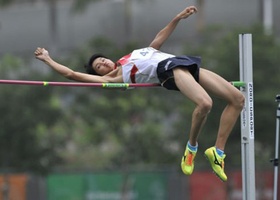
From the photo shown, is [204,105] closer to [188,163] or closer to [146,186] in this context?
[188,163]

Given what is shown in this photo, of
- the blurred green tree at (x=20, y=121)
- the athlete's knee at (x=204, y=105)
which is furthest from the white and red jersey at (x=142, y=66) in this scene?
the blurred green tree at (x=20, y=121)

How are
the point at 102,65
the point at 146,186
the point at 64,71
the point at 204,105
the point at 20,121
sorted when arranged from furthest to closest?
the point at 20,121, the point at 146,186, the point at 102,65, the point at 64,71, the point at 204,105

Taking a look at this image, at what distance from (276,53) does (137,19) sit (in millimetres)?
14034

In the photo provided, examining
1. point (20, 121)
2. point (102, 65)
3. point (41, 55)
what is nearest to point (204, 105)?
point (102, 65)

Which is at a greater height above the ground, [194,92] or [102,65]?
[102,65]

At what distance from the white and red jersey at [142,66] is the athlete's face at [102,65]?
0.79 feet

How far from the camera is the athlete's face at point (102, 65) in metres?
11.8

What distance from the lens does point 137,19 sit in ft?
137

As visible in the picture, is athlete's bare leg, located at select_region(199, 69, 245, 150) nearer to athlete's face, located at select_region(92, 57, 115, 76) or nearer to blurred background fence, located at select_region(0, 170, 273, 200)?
athlete's face, located at select_region(92, 57, 115, 76)

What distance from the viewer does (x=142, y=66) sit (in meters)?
11.5

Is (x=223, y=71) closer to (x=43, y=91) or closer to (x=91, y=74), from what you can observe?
(x=43, y=91)

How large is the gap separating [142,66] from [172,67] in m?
0.35

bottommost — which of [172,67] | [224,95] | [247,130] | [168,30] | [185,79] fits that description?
[247,130]

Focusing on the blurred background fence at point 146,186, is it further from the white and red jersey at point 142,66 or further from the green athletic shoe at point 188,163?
the white and red jersey at point 142,66
